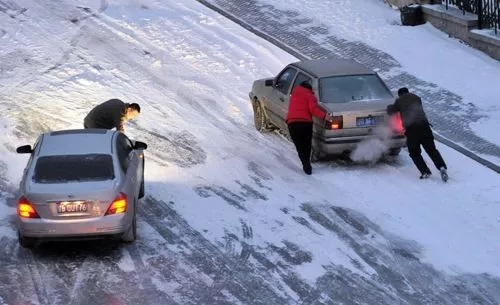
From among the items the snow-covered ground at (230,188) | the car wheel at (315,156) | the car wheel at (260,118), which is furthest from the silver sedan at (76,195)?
the car wheel at (260,118)

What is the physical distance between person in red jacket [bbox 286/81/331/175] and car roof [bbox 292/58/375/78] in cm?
102

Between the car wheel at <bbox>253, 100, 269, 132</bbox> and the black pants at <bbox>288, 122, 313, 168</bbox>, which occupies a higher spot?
the black pants at <bbox>288, 122, 313, 168</bbox>

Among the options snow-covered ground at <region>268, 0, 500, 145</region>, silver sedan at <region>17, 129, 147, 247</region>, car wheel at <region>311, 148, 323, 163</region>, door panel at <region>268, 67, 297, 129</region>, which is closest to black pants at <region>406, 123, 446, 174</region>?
car wheel at <region>311, 148, 323, 163</region>

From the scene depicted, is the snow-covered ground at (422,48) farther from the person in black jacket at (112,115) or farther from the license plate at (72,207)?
the license plate at (72,207)

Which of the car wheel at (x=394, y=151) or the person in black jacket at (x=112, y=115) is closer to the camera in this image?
the person in black jacket at (x=112, y=115)

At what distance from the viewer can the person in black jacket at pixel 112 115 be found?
52.5 ft

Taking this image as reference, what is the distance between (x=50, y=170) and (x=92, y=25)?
12.7 meters

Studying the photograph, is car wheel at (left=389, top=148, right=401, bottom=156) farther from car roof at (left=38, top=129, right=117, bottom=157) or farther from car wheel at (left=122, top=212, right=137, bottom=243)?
car wheel at (left=122, top=212, right=137, bottom=243)

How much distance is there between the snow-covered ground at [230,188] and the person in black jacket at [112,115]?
40.0 inches

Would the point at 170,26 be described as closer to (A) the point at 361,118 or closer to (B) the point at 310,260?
(A) the point at 361,118

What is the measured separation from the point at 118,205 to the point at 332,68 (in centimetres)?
Result: 635

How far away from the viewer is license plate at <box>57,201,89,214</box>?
12.1 m

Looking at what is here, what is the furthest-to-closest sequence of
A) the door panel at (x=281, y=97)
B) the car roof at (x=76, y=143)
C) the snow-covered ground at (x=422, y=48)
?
the snow-covered ground at (x=422, y=48) → the door panel at (x=281, y=97) → the car roof at (x=76, y=143)

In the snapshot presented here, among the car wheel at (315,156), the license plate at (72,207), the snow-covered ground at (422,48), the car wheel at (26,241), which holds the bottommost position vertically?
the snow-covered ground at (422,48)
